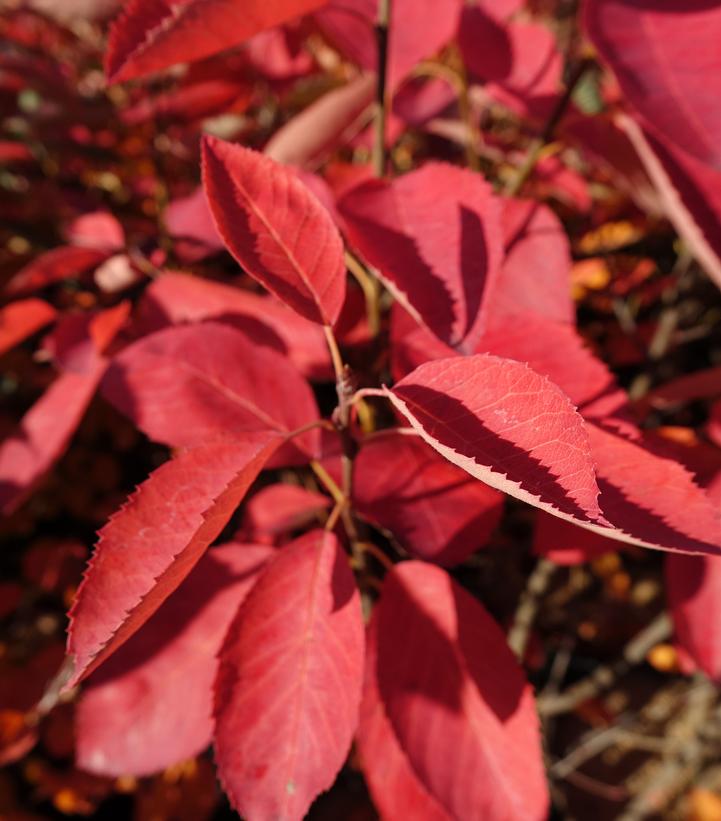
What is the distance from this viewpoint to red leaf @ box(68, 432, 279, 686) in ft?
1.31

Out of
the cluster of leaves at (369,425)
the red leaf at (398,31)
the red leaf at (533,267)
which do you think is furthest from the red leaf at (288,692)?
the red leaf at (398,31)

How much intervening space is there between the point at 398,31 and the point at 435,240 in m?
0.36

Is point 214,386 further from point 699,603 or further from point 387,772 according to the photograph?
point 699,603

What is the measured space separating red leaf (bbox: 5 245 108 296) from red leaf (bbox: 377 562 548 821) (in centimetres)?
54

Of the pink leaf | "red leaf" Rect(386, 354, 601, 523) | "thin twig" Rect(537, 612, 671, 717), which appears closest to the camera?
"red leaf" Rect(386, 354, 601, 523)

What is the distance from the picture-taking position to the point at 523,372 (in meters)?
0.40

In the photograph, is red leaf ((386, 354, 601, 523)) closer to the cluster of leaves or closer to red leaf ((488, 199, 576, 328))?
the cluster of leaves

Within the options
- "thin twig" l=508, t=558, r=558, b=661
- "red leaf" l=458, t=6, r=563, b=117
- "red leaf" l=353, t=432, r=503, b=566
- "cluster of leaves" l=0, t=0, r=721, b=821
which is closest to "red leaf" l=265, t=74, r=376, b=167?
"cluster of leaves" l=0, t=0, r=721, b=821

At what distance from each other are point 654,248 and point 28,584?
1.58 metres

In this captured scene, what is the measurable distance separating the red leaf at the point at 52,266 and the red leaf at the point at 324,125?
26 cm

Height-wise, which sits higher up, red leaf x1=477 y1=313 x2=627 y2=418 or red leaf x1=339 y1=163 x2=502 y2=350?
red leaf x1=339 y1=163 x2=502 y2=350

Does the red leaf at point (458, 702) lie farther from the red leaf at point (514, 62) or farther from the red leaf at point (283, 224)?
the red leaf at point (514, 62)

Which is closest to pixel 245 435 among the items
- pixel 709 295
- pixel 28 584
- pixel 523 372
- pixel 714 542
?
pixel 523 372

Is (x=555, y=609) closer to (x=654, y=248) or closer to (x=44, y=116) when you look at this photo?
(x=654, y=248)
